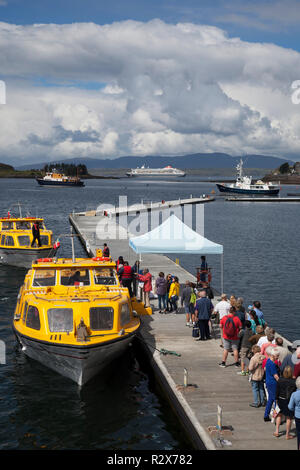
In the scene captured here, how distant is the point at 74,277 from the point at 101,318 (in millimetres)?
2965

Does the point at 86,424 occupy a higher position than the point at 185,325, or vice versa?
the point at 185,325

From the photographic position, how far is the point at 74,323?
15.3 metres

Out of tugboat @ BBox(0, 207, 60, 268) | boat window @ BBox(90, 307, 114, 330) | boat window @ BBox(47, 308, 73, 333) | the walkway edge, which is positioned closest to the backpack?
the walkway edge

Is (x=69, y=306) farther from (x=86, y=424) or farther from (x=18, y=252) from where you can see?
(x=18, y=252)

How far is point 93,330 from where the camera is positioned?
611 inches

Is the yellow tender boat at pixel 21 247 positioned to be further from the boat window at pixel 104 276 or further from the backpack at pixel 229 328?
the backpack at pixel 229 328

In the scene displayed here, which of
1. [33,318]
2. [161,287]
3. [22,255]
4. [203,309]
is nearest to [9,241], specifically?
[22,255]

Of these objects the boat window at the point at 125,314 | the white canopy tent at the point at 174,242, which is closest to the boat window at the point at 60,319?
the boat window at the point at 125,314

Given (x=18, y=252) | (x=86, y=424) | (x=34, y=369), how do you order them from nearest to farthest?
1. (x=86, y=424)
2. (x=34, y=369)
3. (x=18, y=252)

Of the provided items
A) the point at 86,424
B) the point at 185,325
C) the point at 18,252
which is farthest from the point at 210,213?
the point at 86,424

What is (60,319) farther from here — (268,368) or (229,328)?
(268,368)

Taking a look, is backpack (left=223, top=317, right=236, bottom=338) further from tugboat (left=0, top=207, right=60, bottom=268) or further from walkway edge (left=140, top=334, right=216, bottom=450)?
tugboat (left=0, top=207, right=60, bottom=268)

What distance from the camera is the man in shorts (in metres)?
14.4
